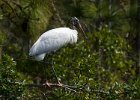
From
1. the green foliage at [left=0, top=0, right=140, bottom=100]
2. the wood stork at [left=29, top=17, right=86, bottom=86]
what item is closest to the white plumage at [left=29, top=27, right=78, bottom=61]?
the wood stork at [left=29, top=17, right=86, bottom=86]

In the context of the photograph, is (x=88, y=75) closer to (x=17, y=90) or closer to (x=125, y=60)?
(x=17, y=90)

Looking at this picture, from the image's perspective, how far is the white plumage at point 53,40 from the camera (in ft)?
27.3

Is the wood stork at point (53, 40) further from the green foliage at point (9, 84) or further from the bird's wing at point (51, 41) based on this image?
the green foliage at point (9, 84)

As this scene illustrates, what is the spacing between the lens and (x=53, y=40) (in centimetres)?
856

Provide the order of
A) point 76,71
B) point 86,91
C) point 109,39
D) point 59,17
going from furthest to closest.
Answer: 1. point 109,39
2. point 59,17
3. point 76,71
4. point 86,91

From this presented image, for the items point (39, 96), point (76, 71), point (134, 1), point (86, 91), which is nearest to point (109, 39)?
point (134, 1)

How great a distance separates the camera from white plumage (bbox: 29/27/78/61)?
834 centimetres

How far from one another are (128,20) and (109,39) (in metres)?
1.70

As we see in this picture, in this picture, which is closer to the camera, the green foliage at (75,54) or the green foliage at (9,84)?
the green foliage at (9,84)

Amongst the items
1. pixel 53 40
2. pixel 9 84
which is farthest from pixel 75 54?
pixel 9 84

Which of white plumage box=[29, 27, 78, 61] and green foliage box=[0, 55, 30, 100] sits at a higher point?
white plumage box=[29, 27, 78, 61]

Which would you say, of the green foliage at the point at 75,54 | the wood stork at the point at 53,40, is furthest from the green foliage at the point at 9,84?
the wood stork at the point at 53,40

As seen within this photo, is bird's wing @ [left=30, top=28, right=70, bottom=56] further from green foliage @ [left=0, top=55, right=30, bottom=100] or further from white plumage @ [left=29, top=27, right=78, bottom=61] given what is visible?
green foliage @ [left=0, top=55, right=30, bottom=100]

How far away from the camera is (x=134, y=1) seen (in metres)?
10.9
